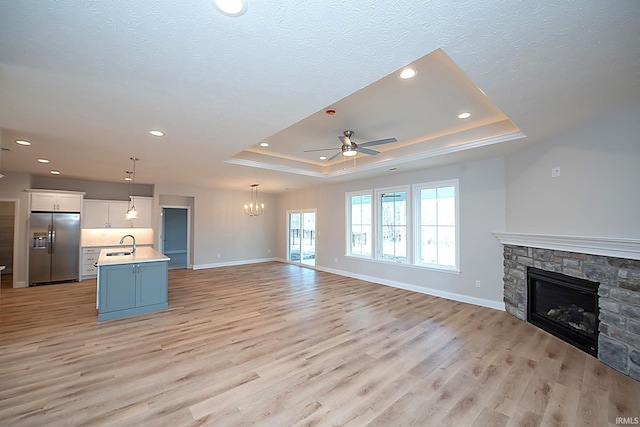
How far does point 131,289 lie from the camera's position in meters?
4.39

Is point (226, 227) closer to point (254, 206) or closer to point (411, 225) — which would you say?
point (254, 206)

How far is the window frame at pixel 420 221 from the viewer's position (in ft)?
16.9

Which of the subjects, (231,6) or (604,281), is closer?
(231,6)

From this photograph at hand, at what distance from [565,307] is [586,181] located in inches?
67.2


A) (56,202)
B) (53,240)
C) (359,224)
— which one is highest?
(56,202)

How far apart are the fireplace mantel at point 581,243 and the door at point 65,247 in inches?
371

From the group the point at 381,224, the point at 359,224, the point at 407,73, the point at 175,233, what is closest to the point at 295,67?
the point at 407,73

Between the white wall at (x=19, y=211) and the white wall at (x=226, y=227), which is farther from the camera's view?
the white wall at (x=226, y=227)

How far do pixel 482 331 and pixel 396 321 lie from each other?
3.77ft

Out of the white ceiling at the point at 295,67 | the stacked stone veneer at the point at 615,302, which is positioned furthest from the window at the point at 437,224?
the stacked stone veneer at the point at 615,302

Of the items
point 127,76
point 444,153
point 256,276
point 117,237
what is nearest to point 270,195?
point 256,276

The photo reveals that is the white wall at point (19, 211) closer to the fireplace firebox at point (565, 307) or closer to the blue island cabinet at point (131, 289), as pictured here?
the blue island cabinet at point (131, 289)


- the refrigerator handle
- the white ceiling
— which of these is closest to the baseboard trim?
the refrigerator handle

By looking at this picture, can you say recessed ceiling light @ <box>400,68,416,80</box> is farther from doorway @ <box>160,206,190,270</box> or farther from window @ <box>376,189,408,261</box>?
doorway @ <box>160,206,190,270</box>
